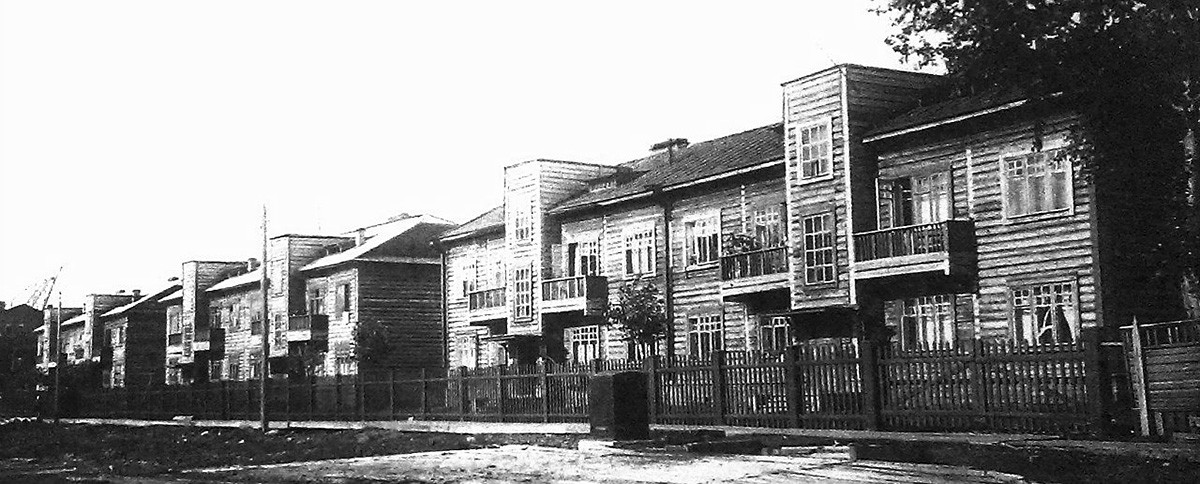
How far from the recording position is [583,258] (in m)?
43.8

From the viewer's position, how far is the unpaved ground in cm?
1374

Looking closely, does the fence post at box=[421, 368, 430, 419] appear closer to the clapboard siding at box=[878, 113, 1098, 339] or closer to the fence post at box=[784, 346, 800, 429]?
the fence post at box=[784, 346, 800, 429]

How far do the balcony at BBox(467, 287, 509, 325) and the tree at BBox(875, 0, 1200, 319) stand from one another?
71.0 feet

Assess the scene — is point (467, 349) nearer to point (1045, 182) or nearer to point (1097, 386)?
point (1045, 182)

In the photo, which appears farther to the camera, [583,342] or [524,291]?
[524,291]

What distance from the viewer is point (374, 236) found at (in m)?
63.2

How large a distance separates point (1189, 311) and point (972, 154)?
5858 millimetres

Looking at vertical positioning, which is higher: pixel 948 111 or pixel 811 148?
pixel 948 111

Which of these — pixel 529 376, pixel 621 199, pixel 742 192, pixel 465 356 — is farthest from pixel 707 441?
pixel 465 356

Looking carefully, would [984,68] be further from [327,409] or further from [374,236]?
[374,236]

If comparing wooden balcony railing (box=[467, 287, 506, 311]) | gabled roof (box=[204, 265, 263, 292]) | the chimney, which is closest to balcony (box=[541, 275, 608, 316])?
wooden balcony railing (box=[467, 287, 506, 311])

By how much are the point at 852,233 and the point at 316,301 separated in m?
35.5

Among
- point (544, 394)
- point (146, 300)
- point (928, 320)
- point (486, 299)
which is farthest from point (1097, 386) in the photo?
point (146, 300)

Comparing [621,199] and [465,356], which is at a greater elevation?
[621,199]
